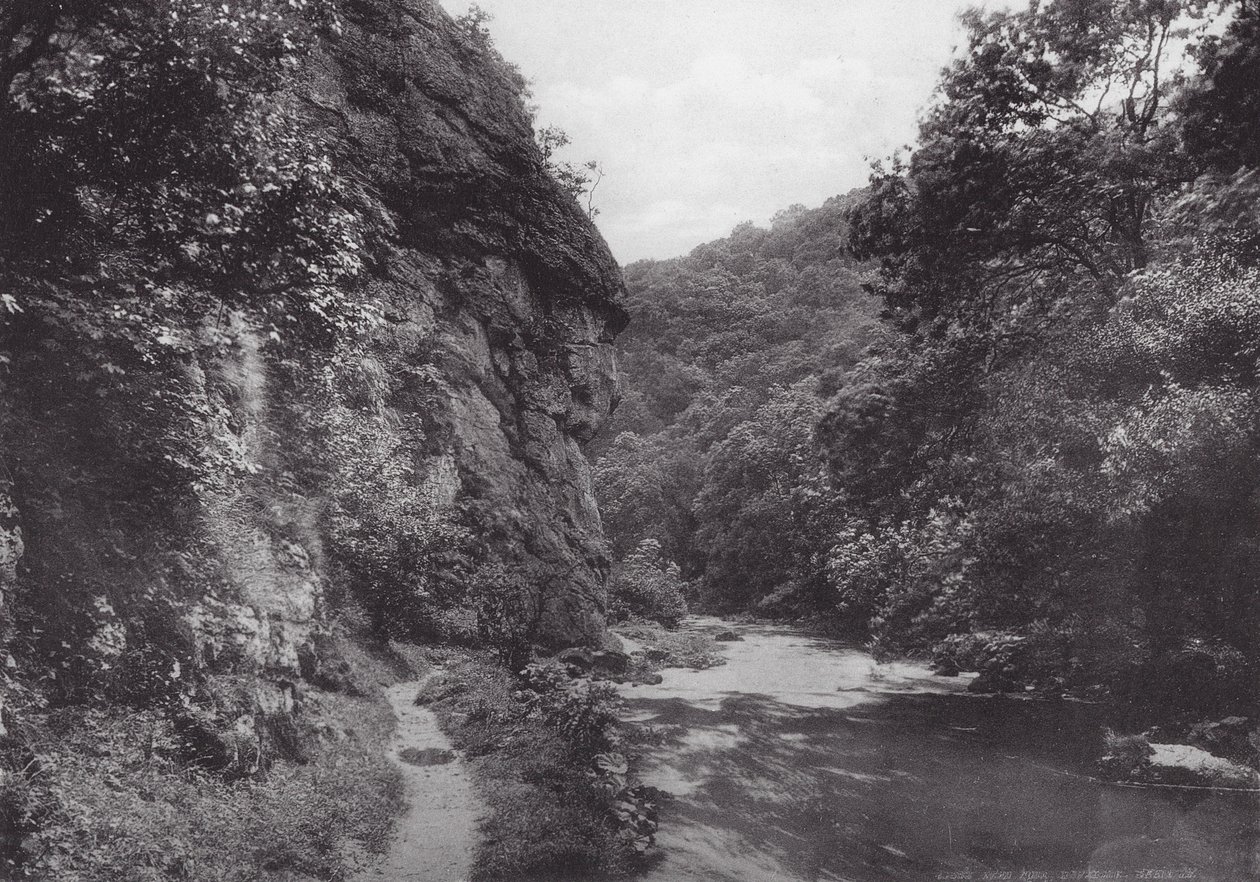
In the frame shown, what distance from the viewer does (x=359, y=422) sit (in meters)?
12.5

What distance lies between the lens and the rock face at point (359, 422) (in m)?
5.83

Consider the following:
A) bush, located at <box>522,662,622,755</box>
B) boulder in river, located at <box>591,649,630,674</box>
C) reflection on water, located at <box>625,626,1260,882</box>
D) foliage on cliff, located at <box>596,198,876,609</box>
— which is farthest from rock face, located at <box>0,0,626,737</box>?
foliage on cliff, located at <box>596,198,876,609</box>

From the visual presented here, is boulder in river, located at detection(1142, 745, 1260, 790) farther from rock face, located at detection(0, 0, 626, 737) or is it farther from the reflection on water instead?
rock face, located at detection(0, 0, 626, 737)

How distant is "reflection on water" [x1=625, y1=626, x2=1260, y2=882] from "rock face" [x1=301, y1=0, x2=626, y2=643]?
532 centimetres

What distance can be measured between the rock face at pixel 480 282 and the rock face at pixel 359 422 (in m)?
0.06

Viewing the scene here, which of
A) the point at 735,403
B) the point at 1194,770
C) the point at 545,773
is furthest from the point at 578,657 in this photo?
the point at 735,403

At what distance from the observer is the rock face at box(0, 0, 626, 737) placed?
5.83m

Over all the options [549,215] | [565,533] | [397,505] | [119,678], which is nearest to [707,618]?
[565,533]

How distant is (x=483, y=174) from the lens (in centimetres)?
1791

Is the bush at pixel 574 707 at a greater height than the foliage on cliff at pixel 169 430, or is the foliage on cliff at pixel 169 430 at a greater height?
the foliage on cliff at pixel 169 430

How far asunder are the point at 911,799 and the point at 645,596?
68.5 ft

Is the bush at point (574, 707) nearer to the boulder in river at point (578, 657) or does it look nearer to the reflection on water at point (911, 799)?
the reflection on water at point (911, 799)

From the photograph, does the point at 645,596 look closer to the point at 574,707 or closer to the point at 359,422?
the point at 574,707

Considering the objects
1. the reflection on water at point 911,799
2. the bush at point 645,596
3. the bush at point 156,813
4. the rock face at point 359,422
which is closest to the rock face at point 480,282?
the rock face at point 359,422
